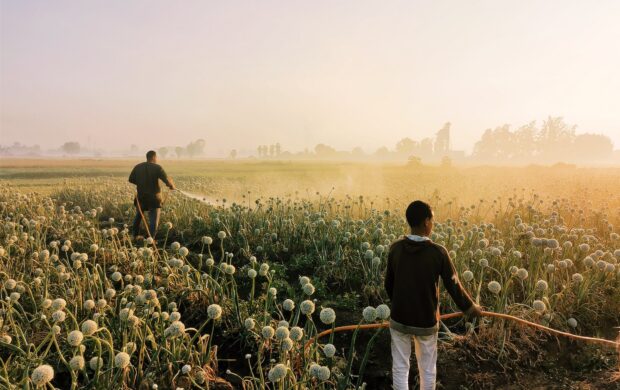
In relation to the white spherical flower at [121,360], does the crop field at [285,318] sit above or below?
below

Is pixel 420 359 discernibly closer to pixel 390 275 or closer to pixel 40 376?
pixel 390 275

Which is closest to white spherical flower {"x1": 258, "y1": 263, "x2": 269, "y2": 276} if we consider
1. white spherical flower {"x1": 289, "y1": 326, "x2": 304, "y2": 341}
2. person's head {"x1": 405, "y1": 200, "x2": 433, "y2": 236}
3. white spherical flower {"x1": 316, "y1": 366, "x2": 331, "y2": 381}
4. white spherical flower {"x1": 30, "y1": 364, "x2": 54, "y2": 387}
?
white spherical flower {"x1": 289, "y1": 326, "x2": 304, "y2": 341}

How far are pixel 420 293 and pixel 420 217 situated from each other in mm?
695

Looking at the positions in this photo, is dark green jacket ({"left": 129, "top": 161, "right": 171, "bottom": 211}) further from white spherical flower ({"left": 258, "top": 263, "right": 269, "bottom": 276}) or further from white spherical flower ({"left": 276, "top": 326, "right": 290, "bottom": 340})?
white spherical flower ({"left": 276, "top": 326, "right": 290, "bottom": 340})

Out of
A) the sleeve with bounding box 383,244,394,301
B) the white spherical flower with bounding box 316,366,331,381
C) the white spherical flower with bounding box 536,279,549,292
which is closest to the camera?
the white spherical flower with bounding box 316,366,331,381

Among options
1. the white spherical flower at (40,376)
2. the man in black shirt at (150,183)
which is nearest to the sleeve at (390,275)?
the white spherical flower at (40,376)

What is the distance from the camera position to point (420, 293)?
11.4ft

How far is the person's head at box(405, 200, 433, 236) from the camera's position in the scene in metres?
3.46

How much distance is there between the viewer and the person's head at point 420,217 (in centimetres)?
346

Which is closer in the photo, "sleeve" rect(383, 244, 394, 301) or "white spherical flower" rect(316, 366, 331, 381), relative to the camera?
"white spherical flower" rect(316, 366, 331, 381)

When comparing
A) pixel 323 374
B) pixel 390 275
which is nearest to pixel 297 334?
pixel 323 374

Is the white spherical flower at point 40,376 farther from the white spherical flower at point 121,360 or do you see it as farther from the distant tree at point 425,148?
the distant tree at point 425,148

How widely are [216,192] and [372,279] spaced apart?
16.3 meters

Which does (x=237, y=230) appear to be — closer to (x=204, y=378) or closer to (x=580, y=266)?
(x=204, y=378)
